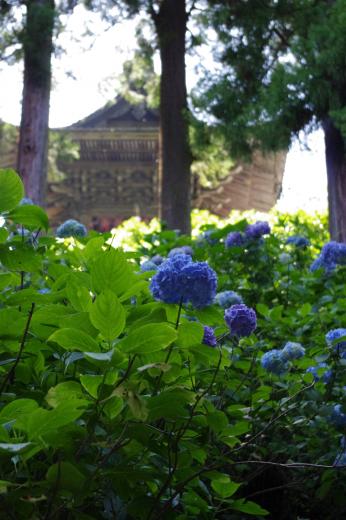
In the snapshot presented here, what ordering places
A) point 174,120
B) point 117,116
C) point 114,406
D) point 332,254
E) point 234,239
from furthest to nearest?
point 117,116, point 174,120, point 234,239, point 332,254, point 114,406

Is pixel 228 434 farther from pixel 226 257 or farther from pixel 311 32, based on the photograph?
pixel 311 32

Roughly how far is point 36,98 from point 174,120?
164 centimetres

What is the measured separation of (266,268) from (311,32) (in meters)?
3.08

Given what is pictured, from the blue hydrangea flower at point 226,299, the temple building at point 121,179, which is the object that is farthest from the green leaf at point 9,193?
the temple building at point 121,179

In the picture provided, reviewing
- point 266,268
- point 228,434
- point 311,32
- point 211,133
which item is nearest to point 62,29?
point 211,133

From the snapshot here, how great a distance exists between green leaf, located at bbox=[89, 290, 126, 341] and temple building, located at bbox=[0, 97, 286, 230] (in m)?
13.3

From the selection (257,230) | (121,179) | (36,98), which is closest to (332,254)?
(257,230)

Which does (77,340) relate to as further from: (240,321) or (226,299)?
(226,299)

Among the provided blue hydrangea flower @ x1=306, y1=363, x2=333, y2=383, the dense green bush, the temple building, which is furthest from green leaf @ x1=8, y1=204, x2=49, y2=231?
the temple building

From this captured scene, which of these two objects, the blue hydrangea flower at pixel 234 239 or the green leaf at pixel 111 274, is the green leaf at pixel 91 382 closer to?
the green leaf at pixel 111 274

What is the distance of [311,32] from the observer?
21.0 feet

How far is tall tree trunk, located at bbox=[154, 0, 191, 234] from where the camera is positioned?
27.8 feet

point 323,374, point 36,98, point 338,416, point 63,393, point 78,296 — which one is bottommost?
point 338,416

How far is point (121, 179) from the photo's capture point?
50.8 feet
